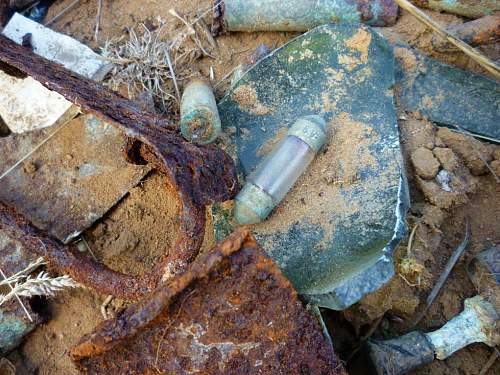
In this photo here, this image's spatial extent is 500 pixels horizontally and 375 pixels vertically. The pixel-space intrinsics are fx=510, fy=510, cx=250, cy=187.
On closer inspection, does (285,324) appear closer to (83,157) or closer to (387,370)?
(387,370)

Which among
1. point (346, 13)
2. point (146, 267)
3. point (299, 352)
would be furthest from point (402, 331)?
point (346, 13)

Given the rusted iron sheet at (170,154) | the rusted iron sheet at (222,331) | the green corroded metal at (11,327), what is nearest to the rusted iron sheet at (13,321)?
the green corroded metal at (11,327)

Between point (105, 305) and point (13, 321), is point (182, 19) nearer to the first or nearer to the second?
point (105, 305)

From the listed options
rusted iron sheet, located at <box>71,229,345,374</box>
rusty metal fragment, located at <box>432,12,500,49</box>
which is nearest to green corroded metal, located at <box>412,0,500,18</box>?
rusty metal fragment, located at <box>432,12,500,49</box>

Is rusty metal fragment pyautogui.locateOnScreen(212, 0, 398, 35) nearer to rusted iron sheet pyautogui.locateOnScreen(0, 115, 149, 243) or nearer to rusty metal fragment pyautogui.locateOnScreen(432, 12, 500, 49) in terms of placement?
rusty metal fragment pyautogui.locateOnScreen(432, 12, 500, 49)

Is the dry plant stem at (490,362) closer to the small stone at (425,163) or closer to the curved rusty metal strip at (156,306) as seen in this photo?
the small stone at (425,163)

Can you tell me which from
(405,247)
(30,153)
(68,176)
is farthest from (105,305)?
(405,247)
